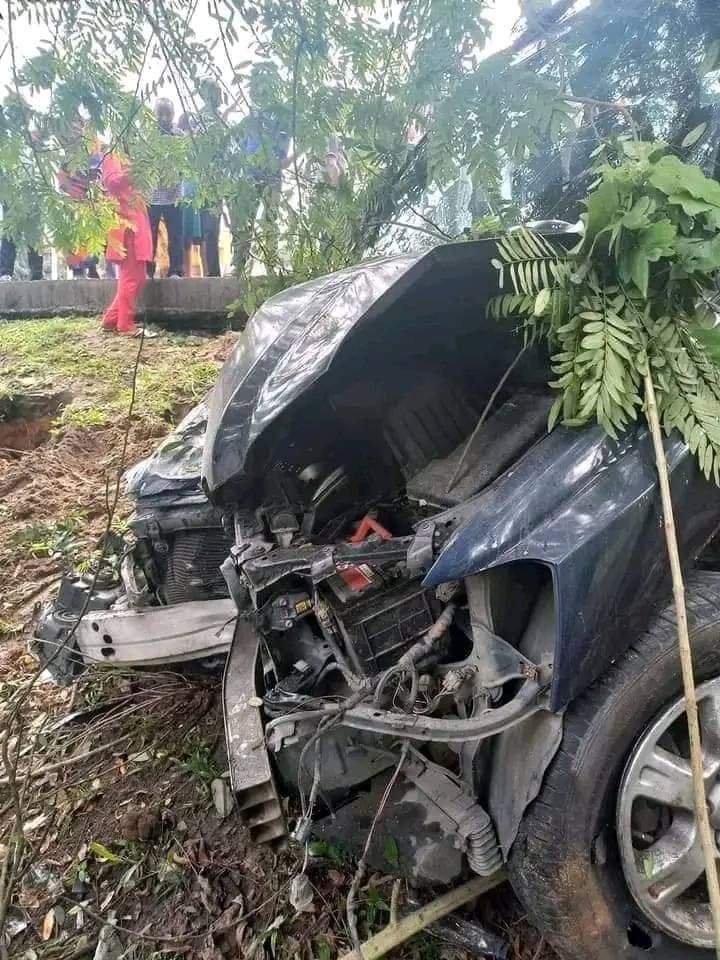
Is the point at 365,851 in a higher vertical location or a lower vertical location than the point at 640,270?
lower

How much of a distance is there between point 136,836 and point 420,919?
1108 mm

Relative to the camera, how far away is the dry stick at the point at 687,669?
1392mm

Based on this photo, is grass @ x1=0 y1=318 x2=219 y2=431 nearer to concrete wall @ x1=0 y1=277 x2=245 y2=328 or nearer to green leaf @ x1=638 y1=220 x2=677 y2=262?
concrete wall @ x1=0 y1=277 x2=245 y2=328

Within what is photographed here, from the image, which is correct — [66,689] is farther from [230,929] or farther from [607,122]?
[607,122]

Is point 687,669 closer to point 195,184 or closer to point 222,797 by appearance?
point 222,797

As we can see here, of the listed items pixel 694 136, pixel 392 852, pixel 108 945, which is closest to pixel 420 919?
pixel 392 852

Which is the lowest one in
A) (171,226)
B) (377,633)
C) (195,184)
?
(377,633)

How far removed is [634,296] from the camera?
1788 millimetres

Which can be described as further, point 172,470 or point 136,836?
point 172,470

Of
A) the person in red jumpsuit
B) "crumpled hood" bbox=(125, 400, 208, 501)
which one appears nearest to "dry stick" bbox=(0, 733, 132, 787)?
"crumpled hood" bbox=(125, 400, 208, 501)

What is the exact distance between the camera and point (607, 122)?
278 cm

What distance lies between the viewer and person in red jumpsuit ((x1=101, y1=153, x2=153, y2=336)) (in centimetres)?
337

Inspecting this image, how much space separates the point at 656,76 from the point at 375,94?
1236 millimetres

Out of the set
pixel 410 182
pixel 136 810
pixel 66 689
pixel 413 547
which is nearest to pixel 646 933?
pixel 413 547
